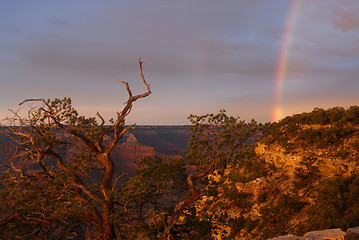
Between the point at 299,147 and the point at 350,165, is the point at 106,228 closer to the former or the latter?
the point at 350,165

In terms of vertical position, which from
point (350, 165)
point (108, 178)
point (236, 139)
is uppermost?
point (236, 139)

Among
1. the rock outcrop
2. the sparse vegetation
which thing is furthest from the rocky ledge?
the rock outcrop

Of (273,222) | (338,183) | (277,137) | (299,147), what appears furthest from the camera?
(277,137)

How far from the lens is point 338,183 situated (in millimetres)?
12773

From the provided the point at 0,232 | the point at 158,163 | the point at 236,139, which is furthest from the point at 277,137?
the point at 0,232

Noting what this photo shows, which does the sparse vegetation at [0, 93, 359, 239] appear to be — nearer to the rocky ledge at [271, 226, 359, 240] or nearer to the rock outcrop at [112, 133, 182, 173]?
the rocky ledge at [271, 226, 359, 240]

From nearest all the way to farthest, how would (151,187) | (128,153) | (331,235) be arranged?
(331,235)
(151,187)
(128,153)

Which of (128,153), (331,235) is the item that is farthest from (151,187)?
(128,153)

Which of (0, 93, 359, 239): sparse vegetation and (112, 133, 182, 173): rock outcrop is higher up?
(0, 93, 359, 239): sparse vegetation

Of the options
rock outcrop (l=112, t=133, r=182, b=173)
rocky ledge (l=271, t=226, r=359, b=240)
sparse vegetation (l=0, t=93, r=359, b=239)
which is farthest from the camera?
rock outcrop (l=112, t=133, r=182, b=173)

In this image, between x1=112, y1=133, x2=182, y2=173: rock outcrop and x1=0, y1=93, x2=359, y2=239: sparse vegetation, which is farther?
x1=112, y1=133, x2=182, y2=173: rock outcrop

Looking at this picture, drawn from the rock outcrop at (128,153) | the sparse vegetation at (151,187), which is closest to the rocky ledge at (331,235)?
the sparse vegetation at (151,187)

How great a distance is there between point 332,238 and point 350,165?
34.4 ft

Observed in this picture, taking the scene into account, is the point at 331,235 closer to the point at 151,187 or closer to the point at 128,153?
the point at 151,187
